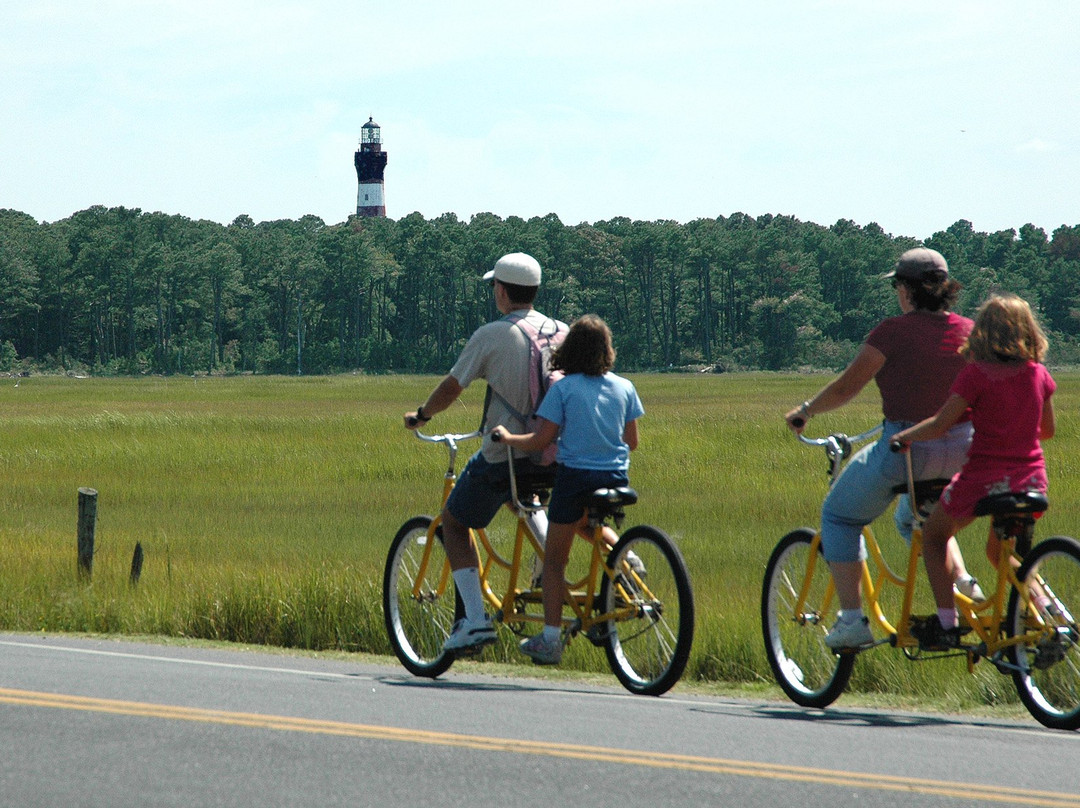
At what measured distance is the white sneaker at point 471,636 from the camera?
8.41 meters

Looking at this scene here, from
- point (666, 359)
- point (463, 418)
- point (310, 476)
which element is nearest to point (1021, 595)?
point (310, 476)

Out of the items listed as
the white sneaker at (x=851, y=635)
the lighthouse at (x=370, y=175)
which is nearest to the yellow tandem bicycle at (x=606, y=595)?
the white sneaker at (x=851, y=635)

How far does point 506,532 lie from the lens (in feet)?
59.5

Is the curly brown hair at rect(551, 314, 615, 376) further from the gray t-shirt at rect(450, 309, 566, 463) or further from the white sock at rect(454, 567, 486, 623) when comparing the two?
the white sock at rect(454, 567, 486, 623)

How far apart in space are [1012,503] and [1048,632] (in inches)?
22.2

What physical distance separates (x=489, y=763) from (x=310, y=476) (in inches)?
971

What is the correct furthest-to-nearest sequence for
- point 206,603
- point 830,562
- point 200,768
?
point 206,603
point 830,562
point 200,768

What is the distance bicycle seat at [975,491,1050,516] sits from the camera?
6.99 meters

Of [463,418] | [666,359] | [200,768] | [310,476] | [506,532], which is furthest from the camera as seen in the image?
[666,359]

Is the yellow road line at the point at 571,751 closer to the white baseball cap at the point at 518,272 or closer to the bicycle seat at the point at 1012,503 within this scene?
the bicycle seat at the point at 1012,503

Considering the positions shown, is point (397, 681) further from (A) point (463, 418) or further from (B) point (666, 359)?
(B) point (666, 359)

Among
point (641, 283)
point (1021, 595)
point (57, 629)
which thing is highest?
point (641, 283)

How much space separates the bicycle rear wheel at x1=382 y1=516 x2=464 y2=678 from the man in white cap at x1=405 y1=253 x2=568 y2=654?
36cm

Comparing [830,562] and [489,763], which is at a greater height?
[830,562]
